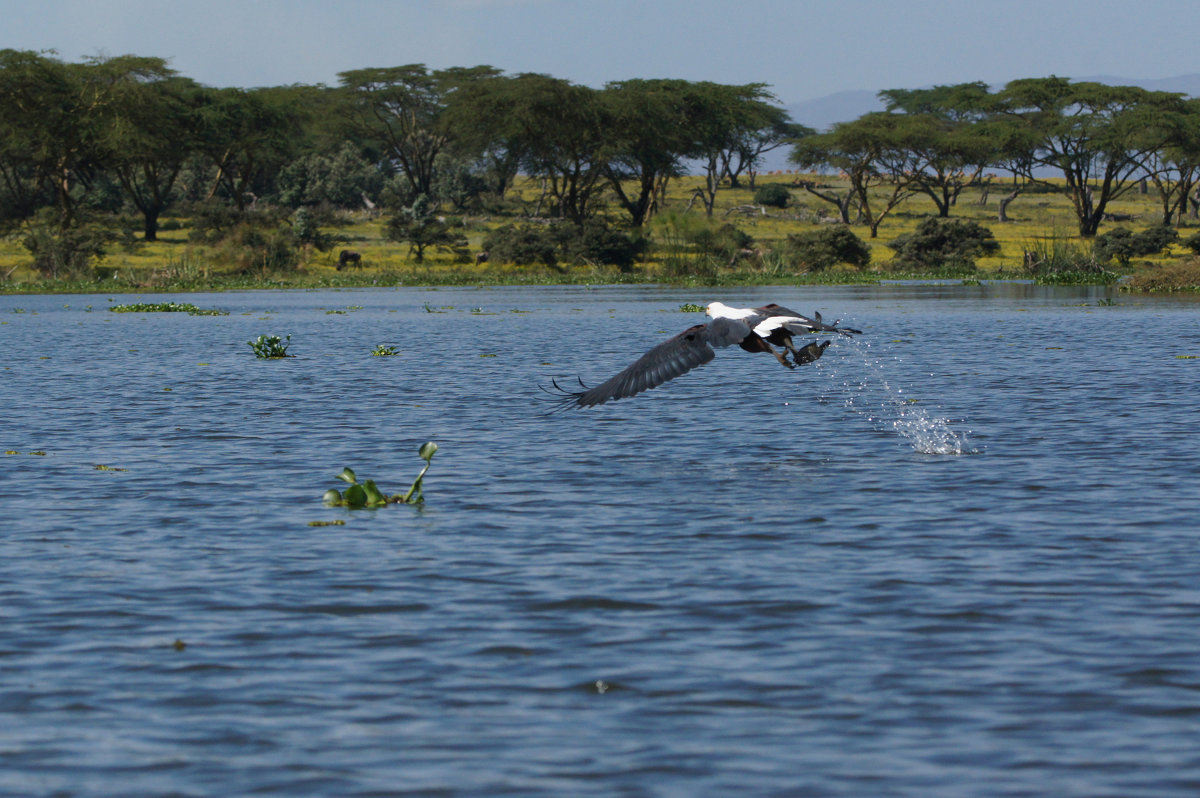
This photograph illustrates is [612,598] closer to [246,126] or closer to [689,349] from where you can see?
[689,349]

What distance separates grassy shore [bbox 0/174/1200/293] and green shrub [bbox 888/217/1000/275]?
107cm

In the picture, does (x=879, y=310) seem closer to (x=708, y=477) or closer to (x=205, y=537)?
(x=708, y=477)

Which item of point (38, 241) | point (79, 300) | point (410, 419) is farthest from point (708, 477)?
point (38, 241)

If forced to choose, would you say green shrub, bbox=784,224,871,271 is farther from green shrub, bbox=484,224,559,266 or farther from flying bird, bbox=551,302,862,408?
flying bird, bbox=551,302,862,408

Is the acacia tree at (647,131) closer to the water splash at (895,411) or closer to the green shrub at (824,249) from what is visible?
the green shrub at (824,249)

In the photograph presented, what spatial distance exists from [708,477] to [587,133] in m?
65.9

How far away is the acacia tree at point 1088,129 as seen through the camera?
254 ft

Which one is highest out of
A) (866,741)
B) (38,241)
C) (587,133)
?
(587,133)

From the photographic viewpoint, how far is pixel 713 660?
698cm

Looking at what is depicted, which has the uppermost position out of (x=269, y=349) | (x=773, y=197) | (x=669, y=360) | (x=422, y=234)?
(x=773, y=197)

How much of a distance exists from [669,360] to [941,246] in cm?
6172

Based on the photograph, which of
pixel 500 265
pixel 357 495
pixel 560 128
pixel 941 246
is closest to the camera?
pixel 357 495

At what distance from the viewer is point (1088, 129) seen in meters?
79.1

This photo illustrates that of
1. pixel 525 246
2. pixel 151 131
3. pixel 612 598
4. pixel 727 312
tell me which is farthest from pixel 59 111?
pixel 612 598
